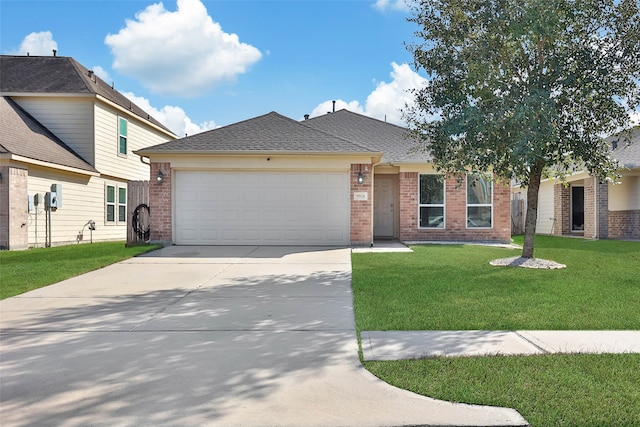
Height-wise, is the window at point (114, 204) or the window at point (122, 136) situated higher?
the window at point (122, 136)

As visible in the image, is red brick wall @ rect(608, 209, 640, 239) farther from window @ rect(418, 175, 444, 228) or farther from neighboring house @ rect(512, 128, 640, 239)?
window @ rect(418, 175, 444, 228)

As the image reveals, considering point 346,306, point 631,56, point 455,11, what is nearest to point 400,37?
point 455,11

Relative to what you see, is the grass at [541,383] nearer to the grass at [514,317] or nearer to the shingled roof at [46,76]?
the grass at [514,317]

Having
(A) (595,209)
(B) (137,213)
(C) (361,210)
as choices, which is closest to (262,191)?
(C) (361,210)

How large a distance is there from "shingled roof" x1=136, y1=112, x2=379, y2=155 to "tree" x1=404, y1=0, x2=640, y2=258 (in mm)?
3899

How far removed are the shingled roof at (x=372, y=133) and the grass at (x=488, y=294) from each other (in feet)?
16.6

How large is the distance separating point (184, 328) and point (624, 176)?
18352 mm

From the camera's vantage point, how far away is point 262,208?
13.5m

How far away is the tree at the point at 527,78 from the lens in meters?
8.32

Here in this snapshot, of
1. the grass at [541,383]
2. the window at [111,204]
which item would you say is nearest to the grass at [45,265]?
the window at [111,204]

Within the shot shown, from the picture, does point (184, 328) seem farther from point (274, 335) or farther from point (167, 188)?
point (167, 188)

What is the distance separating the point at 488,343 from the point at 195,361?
2716 mm

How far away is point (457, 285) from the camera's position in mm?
7309

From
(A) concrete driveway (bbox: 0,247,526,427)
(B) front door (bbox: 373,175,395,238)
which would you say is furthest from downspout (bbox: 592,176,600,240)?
(A) concrete driveway (bbox: 0,247,526,427)
